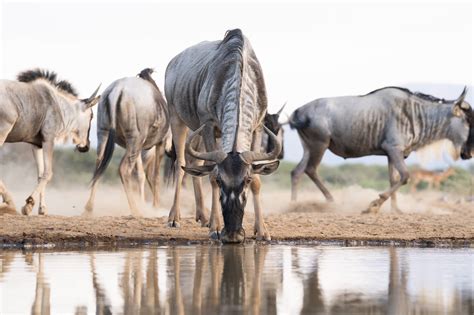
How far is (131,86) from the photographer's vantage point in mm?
19281

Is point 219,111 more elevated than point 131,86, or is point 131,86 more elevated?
point 131,86

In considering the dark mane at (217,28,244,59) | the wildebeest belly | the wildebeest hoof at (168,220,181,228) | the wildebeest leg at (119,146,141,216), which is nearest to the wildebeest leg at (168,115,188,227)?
the wildebeest hoof at (168,220,181,228)

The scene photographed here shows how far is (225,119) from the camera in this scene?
504 inches

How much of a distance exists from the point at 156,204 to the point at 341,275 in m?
11.4

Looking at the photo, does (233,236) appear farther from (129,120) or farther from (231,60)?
(129,120)

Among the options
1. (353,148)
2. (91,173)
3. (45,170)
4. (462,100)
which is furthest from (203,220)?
(91,173)

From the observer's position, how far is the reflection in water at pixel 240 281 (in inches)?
295

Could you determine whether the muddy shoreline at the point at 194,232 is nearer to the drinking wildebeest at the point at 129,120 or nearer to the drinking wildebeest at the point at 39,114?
the drinking wildebeest at the point at 39,114

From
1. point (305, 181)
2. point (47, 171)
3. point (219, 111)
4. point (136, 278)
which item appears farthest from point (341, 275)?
point (305, 181)

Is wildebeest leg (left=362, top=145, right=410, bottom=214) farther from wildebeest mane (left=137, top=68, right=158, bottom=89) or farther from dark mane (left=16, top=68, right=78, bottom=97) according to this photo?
dark mane (left=16, top=68, right=78, bottom=97)

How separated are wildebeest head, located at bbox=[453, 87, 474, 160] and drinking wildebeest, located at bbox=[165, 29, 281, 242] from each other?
305 inches

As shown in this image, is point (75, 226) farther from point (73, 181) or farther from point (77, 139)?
point (73, 181)

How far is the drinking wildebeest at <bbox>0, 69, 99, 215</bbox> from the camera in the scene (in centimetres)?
1789

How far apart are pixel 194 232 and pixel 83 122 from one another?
765 centimetres
